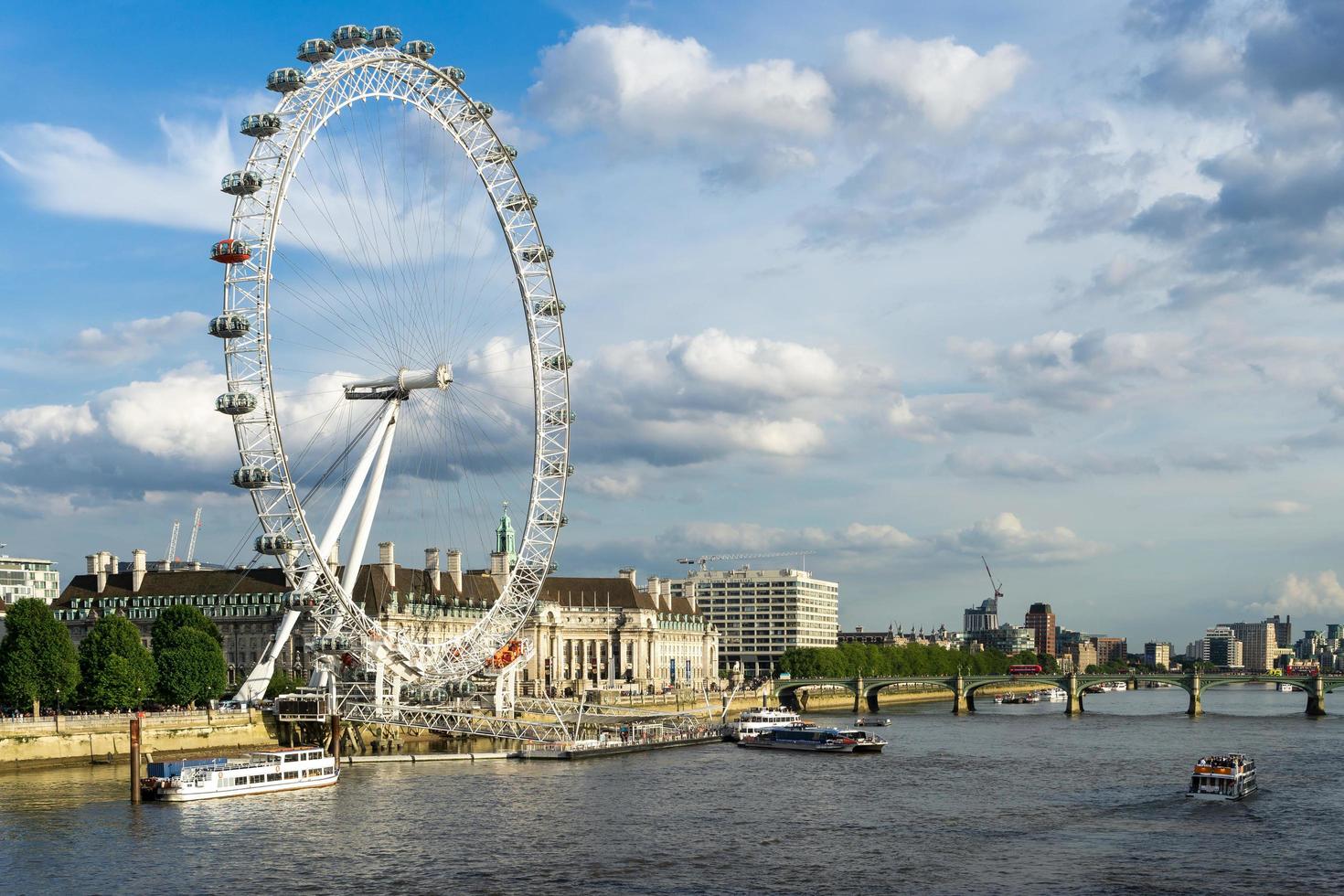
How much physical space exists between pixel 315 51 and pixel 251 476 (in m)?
24.3

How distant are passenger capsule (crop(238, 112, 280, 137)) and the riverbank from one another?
35050mm

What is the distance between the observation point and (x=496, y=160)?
105 m

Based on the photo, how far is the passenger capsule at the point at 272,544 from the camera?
90.5 meters

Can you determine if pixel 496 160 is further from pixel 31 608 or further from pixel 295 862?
pixel 295 862

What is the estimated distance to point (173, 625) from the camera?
382 feet

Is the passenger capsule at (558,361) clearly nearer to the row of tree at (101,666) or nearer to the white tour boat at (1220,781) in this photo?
the row of tree at (101,666)

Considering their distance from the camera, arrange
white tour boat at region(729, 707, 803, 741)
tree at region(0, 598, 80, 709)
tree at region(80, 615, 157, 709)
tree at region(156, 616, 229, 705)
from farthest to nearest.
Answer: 1. white tour boat at region(729, 707, 803, 741)
2. tree at region(156, 616, 229, 705)
3. tree at region(80, 615, 157, 709)
4. tree at region(0, 598, 80, 709)

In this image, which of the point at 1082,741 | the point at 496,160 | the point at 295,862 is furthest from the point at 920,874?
the point at 1082,741

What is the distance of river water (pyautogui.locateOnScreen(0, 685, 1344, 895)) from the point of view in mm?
58031

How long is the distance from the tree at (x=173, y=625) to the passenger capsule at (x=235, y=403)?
1175 inches

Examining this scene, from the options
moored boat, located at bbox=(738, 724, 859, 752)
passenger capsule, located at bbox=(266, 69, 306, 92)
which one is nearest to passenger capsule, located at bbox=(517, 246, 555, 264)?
passenger capsule, located at bbox=(266, 69, 306, 92)

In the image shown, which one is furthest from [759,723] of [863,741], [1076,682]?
[1076,682]

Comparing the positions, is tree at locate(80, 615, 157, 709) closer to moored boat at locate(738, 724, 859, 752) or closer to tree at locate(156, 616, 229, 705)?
tree at locate(156, 616, 229, 705)

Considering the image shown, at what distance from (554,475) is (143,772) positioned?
35420mm
